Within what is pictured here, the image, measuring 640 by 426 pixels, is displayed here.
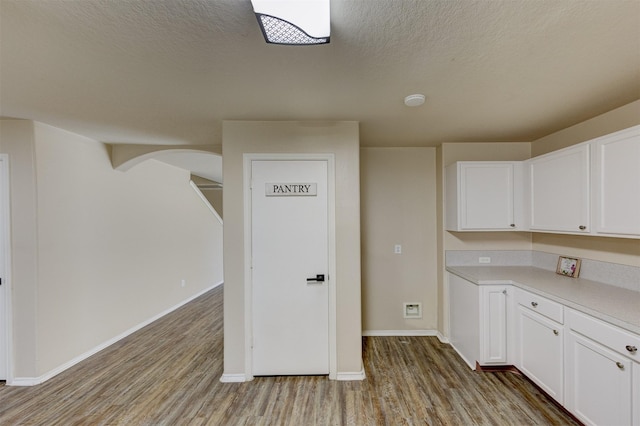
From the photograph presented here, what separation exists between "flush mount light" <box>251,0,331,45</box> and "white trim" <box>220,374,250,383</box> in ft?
8.90

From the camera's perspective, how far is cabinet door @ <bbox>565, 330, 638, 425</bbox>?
1.54 metres

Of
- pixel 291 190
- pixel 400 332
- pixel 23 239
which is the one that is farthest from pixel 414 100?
pixel 23 239

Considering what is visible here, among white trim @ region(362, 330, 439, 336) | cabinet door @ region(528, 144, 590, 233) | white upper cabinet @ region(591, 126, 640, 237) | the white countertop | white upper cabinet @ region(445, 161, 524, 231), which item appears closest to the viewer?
the white countertop

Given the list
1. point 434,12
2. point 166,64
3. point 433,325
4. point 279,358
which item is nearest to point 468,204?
point 433,325

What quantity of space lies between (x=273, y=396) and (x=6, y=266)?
275 centimetres

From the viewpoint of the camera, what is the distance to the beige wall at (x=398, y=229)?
136 inches

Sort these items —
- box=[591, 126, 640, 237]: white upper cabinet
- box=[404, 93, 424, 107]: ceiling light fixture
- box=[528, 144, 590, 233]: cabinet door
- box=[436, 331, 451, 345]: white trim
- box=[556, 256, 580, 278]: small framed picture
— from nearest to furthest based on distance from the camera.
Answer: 1. box=[591, 126, 640, 237]: white upper cabinet
2. box=[404, 93, 424, 107]: ceiling light fixture
3. box=[528, 144, 590, 233]: cabinet door
4. box=[556, 256, 580, 278]: small framed picture
5. box=[436, 331, 451, 345]: white trim

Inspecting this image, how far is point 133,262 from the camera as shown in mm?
3639

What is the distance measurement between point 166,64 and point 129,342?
341cm

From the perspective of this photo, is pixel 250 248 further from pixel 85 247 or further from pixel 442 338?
pixel 442 338

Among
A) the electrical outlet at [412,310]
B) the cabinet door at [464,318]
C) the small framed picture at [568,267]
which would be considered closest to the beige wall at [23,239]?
the electrical outlet at [412,310]

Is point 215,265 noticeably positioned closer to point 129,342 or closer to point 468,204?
point 129,342

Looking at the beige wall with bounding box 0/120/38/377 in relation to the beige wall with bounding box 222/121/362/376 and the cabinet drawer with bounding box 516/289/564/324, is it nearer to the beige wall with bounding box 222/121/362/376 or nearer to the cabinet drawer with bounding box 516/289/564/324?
the beige wall with bounding box 222/121/362/376

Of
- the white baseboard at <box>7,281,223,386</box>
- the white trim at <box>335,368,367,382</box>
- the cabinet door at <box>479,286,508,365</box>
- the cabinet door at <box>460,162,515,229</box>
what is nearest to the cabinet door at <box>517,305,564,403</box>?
the cabinet door at <box>479,286,508,365</box>
